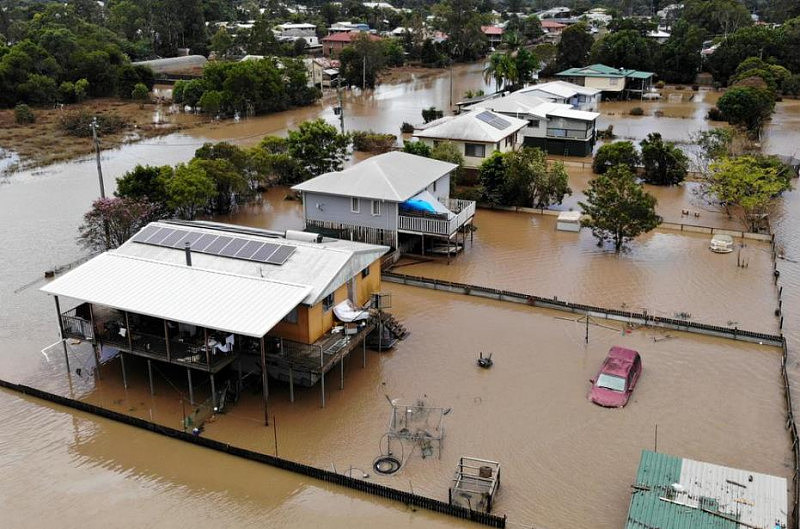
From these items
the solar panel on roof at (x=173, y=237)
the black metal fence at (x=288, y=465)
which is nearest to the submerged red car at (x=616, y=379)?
the black metal fence at (x=288, y=465)

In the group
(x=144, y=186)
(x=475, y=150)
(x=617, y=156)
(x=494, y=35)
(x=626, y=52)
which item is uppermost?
(x=494, y=35)

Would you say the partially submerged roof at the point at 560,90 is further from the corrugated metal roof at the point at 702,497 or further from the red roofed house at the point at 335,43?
the red roofed house at the point at 335,43

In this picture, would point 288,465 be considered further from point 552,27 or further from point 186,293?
point 552,27

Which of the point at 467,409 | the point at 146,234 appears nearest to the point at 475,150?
the point at 146,234

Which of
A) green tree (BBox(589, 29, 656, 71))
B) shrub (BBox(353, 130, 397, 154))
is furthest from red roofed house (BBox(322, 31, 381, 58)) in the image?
shrub (BBox(353, 130, 397, 154))

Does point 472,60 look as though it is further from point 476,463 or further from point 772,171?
point 476,463

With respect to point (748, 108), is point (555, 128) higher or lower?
lower

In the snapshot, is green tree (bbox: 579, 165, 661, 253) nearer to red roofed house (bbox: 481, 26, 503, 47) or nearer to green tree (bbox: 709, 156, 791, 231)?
green tree (bbox: 709, 156, 791, 231)
